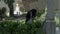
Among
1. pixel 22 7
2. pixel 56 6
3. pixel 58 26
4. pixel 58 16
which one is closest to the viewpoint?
pixel 58 26

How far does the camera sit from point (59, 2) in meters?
14.1

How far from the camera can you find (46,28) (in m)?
8.53

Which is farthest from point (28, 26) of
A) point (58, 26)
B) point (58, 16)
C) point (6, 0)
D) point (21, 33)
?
point (6, 0)

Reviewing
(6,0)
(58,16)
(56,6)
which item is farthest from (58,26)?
(6,0)

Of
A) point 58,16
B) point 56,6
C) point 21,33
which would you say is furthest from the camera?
point 56,6

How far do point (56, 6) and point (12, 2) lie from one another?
9.81 meters

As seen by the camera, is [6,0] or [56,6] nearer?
[56,6]

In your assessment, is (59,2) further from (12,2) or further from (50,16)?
(12,2)

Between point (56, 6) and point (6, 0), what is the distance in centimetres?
902

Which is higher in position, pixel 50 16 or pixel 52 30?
pixel 50 16

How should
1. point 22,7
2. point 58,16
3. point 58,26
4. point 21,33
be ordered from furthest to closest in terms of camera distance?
point 22,7
point 58,16
point 58,26
point 21,33

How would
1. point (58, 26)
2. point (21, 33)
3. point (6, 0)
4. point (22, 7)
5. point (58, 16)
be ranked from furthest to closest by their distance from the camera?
point (22, 7) → point (6, 0) → point (58, 16) → point (58, 26) → point (21, 33)

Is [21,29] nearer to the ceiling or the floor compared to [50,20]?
nearer to the floor

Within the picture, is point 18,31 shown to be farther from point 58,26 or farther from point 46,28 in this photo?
point 58,26
